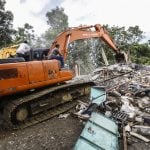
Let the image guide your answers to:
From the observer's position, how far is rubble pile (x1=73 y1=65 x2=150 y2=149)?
25.8 feet

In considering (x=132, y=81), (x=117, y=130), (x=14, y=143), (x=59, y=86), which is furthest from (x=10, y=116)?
(x=132, y=81)

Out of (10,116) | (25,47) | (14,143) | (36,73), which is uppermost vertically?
(25,47)

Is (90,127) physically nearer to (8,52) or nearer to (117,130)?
(117,130)

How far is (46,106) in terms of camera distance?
30.9ft

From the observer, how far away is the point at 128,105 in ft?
31.4

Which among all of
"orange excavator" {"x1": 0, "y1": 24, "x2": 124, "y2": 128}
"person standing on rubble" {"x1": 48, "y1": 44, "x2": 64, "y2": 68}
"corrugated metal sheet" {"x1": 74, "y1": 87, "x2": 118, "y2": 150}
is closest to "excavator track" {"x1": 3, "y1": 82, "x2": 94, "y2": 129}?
"orange excavator" {"x1": 0, "y1": 24, "x2": 124, "y2": 128}

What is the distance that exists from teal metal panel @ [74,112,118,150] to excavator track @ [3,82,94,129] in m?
1.92

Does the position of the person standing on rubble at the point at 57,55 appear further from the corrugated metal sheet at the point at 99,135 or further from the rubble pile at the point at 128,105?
the corrugated metal sheet at the point at 99,135

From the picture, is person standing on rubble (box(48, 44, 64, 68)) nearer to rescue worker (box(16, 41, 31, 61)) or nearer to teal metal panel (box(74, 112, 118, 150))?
rescue worker (box(16, 41, 31, 61))

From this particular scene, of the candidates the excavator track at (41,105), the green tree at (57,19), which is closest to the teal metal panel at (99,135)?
the excavator track at (41,105)

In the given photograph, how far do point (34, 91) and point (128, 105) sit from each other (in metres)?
Answer: 2.95

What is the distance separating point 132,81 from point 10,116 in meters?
6.29

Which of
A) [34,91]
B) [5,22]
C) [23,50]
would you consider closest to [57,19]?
[5,22]

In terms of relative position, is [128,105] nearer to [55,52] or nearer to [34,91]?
[34,91]
